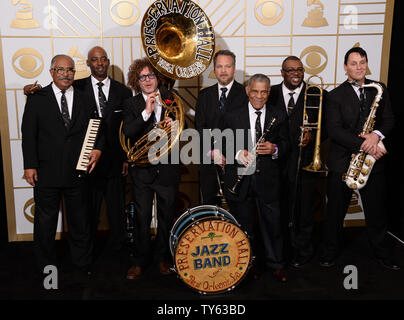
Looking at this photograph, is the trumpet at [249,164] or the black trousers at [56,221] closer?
the trumpet at [249,164]

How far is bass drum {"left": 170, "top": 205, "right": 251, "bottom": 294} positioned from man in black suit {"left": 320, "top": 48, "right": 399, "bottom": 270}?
0.97 metres

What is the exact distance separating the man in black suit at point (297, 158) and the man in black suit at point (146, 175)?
3.31ft

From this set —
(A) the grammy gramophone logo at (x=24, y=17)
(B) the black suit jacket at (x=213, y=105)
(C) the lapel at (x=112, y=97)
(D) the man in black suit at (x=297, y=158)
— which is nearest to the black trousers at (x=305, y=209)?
(D) the man in black suit at (x=297, y=158)

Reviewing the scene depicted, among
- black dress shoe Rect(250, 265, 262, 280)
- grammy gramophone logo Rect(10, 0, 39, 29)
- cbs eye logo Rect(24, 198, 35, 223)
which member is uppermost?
grammy gramophone logo Rect(10, 0, 39, 29)

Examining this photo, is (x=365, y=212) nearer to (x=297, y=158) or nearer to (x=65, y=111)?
(x=297, y=158)

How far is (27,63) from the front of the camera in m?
4.21

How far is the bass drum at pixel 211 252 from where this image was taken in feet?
10.3

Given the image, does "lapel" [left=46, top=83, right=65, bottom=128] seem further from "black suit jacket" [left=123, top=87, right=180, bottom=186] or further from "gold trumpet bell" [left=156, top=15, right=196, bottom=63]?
"gold trumpet bell" [left=156, top=15, right=196, bottom=63]

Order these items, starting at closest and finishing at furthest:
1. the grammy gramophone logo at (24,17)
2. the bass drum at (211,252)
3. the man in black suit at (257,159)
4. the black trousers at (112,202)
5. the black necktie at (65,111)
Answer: the bass drum at (211,252) → the man in black suit at (257,159) → the black necktie at (65,111) → the black trousers at (112,202) → the grammy gramophone logo at (24,17)

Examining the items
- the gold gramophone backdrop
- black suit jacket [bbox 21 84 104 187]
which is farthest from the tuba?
the gold gramophone backdrop

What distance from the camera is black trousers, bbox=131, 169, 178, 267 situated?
344 cm

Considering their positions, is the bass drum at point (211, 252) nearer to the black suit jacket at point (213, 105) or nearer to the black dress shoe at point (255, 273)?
the black dress shoe at point (255, 273)

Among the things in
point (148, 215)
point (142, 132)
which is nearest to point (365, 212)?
point (148, 215)

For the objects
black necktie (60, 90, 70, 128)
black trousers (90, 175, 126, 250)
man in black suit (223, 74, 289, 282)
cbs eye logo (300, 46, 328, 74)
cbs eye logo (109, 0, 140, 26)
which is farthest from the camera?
cbs eye logo (300, 46, 328, 74)
